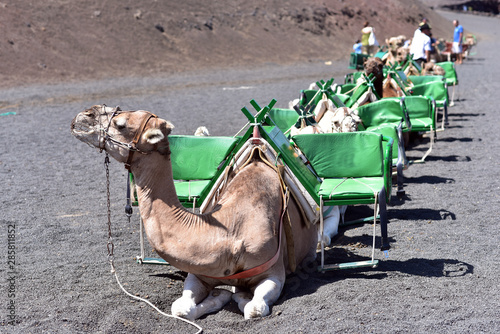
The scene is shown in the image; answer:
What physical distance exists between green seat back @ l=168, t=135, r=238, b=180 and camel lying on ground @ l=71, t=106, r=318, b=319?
915 millimetres

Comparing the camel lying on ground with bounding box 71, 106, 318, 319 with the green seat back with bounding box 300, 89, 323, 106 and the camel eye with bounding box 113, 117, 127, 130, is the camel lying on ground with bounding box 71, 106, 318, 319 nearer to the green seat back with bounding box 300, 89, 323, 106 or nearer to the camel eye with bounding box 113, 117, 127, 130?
the camel eye with bounding box 113, 117, 127, 130

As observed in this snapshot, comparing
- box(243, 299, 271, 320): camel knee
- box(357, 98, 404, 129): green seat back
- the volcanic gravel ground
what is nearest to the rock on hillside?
the volcanic gravel ground

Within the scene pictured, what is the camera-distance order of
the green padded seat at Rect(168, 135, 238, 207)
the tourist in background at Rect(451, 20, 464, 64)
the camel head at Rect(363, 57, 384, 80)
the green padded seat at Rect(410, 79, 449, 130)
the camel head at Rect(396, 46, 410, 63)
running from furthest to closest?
the tourist in background at Rect(451, 20, 464, 64)
the camel head at Rect(396, 46, 410, 63)
the green padded seat at Rect(410, 79, 449, 130)
the camel head at Rect(363, 57, 384, 80)
the green padded seat at Rect(168, 135, 238, 207)

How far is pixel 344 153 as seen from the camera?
5.82 metres

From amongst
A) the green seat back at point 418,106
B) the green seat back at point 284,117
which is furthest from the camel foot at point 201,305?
the green seat back at point 418,106

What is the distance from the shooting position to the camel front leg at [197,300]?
460 centimetres

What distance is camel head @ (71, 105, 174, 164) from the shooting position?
4371 millimetres

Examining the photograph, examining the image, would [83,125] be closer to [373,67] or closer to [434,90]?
[373,67]

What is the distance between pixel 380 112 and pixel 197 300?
5.98 m

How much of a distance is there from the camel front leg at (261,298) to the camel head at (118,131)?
123 cm

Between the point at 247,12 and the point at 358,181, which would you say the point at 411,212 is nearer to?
the point at 358,181

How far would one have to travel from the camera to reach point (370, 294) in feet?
15.9

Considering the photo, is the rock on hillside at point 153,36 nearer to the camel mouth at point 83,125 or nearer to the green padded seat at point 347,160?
the green padded seat at point 347,160

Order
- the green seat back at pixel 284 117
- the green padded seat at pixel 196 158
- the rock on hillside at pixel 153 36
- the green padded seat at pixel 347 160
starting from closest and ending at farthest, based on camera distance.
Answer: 1. the green padded seat at pixel 347 160
2. the green padded seat at pixel 196 158
3. the green seat back at pixel 284 117
4. the rock on hillside at pixel 153 36
